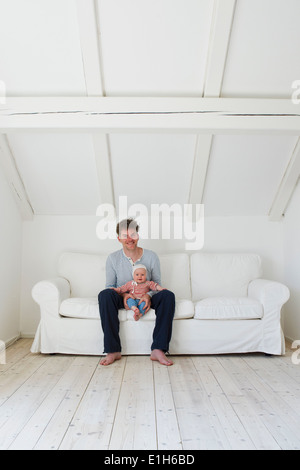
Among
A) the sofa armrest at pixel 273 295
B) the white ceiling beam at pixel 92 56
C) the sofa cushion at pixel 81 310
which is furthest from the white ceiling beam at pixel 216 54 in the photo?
the sofa cushion at pixel 81 310

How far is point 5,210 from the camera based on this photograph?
11.5 ft

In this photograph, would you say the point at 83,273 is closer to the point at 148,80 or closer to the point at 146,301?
the point at 146,301

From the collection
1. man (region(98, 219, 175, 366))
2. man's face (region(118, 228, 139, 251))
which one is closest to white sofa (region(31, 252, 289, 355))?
man (region(98, 219, 175, 366))

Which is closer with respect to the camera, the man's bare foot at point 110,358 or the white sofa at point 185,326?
the man's bare foot at point 110,358

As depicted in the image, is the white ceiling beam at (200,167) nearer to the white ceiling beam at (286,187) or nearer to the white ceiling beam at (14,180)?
the white ceiling beam at (286,187)

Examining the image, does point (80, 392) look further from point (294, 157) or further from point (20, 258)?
point (294, 157)

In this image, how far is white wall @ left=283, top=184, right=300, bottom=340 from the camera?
3.66m

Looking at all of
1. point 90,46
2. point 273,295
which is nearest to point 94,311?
point 273,295

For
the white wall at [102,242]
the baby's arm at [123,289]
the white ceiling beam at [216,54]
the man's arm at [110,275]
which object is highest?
the white ceiling beam at [216,54]

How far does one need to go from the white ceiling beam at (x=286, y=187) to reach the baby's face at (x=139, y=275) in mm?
1642

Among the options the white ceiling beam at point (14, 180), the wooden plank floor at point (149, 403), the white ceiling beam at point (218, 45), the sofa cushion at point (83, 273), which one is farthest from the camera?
the sofa cushion at point (83, 273)

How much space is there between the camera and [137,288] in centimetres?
313

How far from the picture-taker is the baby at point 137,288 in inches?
121
